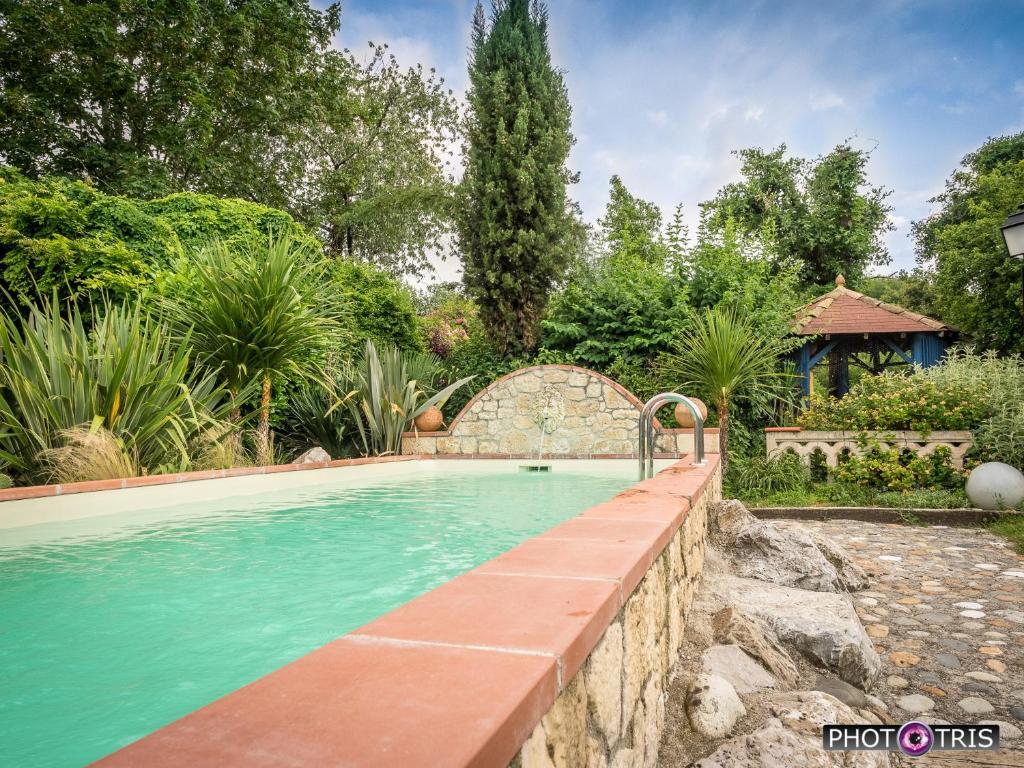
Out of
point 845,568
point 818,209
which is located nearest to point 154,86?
point 845,568

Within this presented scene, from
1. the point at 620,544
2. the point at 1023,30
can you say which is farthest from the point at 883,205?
the point at 620,544

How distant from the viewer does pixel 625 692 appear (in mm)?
1350

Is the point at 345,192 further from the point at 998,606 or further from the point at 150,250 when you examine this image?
the point at 998,606

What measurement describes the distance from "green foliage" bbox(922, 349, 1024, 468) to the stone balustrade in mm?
213

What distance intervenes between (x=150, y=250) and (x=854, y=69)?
1075cm

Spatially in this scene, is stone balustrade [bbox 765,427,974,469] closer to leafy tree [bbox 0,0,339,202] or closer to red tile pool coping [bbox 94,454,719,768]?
red tile pool coping [bbox 94,454,719,768]

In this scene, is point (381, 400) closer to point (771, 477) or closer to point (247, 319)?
point (247, 319)

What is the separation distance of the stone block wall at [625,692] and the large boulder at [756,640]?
0.57 ft

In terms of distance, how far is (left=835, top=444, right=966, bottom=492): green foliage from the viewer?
6391 mm

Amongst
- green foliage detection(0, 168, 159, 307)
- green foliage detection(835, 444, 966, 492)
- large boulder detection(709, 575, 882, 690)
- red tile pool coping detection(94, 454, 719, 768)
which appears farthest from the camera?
green foliage detection(0, 168, 159, 307)

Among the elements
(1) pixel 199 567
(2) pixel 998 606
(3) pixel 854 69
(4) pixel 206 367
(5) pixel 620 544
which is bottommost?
(2) pixel 998 606

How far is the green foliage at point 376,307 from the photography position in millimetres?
10109

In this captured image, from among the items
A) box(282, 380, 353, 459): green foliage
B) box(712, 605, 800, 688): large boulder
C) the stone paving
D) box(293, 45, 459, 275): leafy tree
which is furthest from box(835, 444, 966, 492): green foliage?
box(293, 45, 459, 275): leafy tree

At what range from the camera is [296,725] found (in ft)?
2.32
